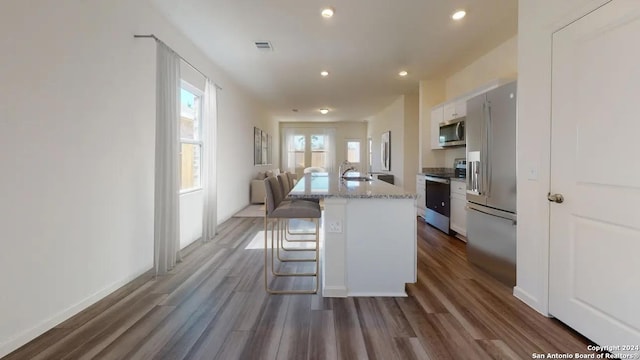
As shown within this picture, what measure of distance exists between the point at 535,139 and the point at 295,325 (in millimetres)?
2220

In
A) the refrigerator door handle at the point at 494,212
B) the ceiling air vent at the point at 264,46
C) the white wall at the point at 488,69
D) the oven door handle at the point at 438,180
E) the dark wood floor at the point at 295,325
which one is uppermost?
the ceiling air vent at the point at 264,46

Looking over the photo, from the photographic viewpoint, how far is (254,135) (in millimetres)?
7797

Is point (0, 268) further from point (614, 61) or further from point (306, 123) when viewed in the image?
point (306, 123)

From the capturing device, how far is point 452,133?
4762mm

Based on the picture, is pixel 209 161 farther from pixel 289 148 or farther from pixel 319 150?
pixel 319 150

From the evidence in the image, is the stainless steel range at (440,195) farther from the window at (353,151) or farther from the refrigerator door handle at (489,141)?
the window at (353,151)

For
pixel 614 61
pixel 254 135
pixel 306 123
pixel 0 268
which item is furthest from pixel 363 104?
pixel 0 268

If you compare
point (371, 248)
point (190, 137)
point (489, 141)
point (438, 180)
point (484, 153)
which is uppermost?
point (190, 137)

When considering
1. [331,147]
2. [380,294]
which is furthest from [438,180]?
[331,147]

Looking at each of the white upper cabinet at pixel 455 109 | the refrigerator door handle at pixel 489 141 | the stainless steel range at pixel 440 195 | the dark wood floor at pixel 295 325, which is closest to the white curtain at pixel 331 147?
the stainless steel range at pixel 440 195

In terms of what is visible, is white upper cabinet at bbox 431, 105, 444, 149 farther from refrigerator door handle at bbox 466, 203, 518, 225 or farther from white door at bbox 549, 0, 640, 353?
white door at bbox 549, 0, 640, 353

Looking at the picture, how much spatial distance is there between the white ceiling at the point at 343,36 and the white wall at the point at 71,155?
2.58 feet

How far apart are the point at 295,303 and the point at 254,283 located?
0.56 metres

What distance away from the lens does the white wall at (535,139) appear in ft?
7.19
